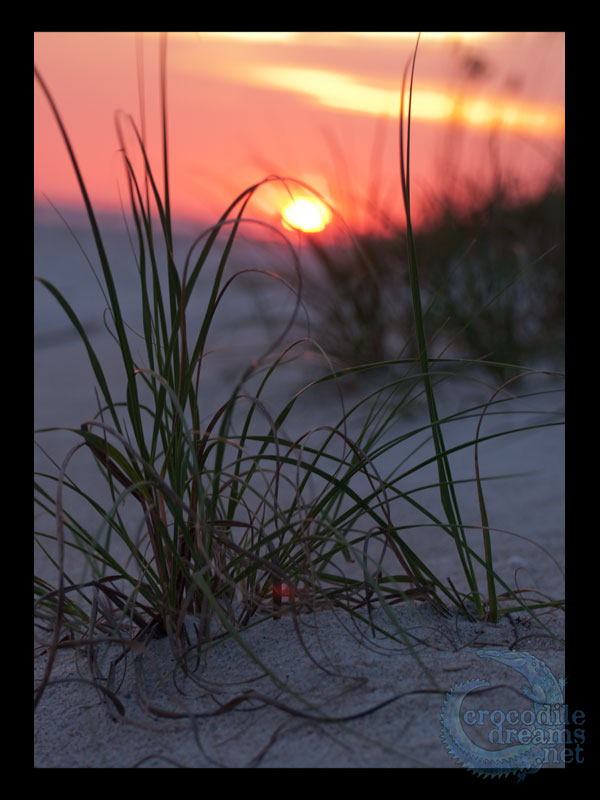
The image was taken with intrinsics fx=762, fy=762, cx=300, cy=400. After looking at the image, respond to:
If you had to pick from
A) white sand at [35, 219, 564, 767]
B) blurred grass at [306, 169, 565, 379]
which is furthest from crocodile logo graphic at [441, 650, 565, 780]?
blurred grass at [306, 169, 565, 379]

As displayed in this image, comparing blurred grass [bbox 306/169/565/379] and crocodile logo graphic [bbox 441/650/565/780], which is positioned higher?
blurred grass [bbox 306/169/565/379]

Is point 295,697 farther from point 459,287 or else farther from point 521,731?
point 459,287

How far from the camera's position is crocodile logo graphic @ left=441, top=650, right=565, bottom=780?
77cm

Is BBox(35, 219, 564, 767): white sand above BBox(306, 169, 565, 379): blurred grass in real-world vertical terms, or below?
below

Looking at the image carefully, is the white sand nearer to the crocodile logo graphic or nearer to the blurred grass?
the crocodile logo graphic

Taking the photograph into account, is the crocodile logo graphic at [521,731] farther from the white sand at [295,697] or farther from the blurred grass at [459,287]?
the blurred grass at [459,287]

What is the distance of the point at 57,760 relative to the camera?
2.75ft

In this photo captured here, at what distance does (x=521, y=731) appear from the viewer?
81 cm

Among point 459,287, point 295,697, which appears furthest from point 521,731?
point 459,287

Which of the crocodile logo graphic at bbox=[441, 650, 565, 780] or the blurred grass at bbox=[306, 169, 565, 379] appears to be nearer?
the crocodile logo graphic at bbox=[441, 650, 565, 780]

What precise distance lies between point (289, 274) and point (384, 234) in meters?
0.47
